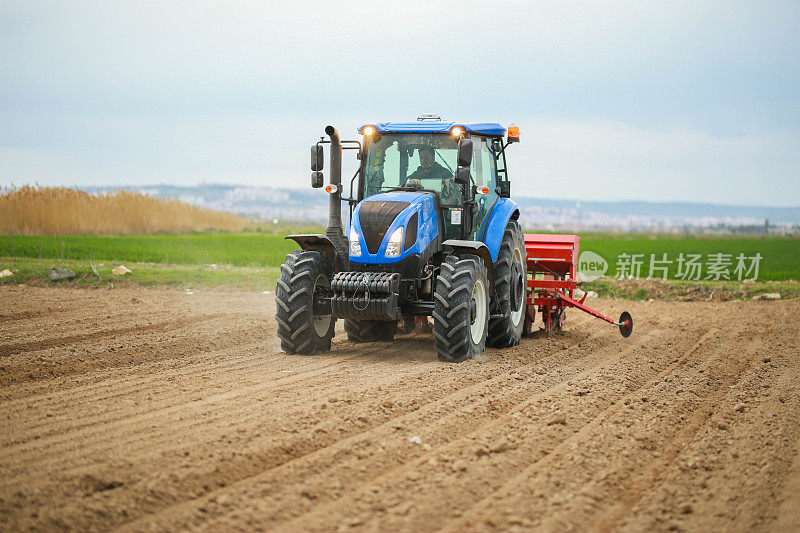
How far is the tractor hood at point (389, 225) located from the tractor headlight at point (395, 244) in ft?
0.07

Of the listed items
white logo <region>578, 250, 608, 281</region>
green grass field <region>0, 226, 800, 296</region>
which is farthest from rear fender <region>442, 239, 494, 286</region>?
white logo <region>578, 250, 608, 281</region>

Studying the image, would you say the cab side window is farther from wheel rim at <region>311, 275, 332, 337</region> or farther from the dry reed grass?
the dry reed grass

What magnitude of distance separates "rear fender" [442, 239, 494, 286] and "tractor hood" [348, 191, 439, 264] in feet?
1.04

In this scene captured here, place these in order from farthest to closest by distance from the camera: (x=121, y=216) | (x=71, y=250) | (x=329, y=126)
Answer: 1. (x=121, y=216)
2. (x=71, y=250)
3. (x=329, y=126)

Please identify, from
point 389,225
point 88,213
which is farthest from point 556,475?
point 88,213

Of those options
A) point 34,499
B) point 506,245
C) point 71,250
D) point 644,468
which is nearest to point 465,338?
point 506,245

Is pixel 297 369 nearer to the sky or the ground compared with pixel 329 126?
nearer to the ground

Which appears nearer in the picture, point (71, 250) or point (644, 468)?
point (644, 468)

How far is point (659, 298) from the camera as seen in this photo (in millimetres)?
18141

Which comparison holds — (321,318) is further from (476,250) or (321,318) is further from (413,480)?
(413,480)

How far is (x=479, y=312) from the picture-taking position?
969 cm

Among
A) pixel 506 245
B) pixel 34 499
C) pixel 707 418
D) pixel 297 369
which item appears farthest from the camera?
pixel 506 245

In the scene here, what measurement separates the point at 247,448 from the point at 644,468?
259 centimetres

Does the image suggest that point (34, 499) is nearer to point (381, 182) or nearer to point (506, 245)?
point (381, 182)
